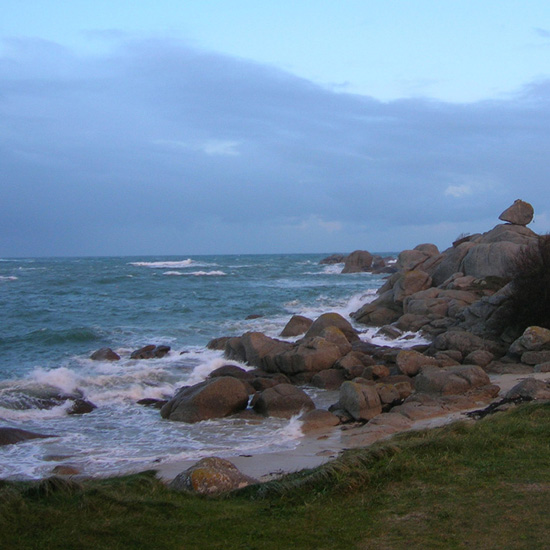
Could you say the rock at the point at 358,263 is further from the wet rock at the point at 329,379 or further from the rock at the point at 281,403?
the rock at the point at 281,403

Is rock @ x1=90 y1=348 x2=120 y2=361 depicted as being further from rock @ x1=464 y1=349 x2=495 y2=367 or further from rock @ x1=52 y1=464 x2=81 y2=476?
rock @ x1=464 y1=349 x2=495 y2=367

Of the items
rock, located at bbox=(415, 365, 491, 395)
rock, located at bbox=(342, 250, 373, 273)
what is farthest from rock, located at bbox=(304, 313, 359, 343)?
rock, located at bbox=(342, 250, 373, 273)

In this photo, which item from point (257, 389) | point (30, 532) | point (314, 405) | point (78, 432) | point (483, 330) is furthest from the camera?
point (483, 330)

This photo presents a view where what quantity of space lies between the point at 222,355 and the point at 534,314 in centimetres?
1165

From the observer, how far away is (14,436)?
1402cm

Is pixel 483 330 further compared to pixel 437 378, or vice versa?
pixel 483 330

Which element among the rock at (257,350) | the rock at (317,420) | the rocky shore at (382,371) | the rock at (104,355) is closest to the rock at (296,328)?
the rocky shore at (382,371)

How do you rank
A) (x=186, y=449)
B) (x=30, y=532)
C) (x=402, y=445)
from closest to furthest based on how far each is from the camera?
(x=30, y=532) < (x=402, y=445) < (x=186, y=449)

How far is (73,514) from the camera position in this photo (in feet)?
22.0

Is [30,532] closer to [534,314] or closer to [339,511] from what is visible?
[339,511]

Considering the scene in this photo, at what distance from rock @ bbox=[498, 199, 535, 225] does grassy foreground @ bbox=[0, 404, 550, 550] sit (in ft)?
93.1

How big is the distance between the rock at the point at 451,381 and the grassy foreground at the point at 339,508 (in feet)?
23.0

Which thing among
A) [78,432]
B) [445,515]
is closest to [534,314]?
[78,432]

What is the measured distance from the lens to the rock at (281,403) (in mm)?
15750
